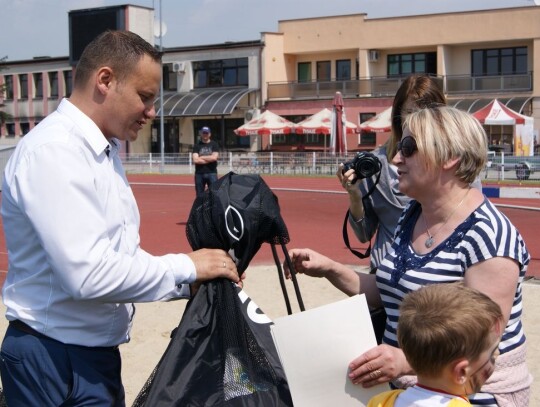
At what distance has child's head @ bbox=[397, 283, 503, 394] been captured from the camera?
7.31 feet

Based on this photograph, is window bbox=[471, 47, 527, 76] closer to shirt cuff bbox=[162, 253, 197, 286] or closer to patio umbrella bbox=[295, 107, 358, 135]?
patio umbrella bbox=[295, 107, 358, 135]

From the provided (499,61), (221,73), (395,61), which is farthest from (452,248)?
(221,73)

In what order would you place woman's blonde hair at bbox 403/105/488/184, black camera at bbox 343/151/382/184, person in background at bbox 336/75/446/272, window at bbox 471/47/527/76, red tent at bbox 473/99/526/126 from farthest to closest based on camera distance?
window at bbox 471/47/527/76 → red tent at bbox 473/99/526/126 → person in background at bbox 336/75/446/272 → black camera at bbox 343/151/382/184 → woman's blonde hair at bbox 403/105/488/184

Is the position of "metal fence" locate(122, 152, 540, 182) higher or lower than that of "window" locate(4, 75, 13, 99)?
lower

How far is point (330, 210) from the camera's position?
18766mm

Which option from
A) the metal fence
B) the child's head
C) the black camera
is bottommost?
the metal fence

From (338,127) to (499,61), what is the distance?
16329 mm

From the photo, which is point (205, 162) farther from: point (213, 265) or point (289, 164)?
point (289, 164)

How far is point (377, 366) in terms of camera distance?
2652mm

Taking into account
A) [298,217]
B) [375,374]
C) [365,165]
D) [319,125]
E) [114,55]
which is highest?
[114,55]

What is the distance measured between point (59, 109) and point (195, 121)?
1903 inches

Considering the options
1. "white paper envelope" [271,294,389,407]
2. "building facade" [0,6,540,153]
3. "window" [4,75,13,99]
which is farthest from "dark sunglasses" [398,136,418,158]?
"window" [4,75,13,99]

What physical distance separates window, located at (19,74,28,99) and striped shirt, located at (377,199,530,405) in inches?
2260

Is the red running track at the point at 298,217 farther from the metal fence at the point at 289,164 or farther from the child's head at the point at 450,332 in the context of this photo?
the child's head at the point at 450,332
